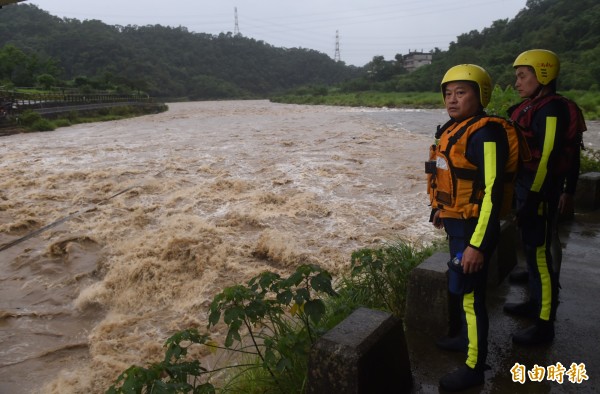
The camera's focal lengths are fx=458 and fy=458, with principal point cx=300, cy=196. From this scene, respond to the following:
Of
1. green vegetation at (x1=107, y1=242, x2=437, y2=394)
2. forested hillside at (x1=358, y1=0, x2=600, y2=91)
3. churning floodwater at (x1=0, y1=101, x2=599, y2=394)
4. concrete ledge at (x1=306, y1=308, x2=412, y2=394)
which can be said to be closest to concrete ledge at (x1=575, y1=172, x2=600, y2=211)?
churning floodwater at (x1=0, y1=101, x2=599, y2=394)

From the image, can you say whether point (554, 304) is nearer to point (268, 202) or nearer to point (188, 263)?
point (188, 263)

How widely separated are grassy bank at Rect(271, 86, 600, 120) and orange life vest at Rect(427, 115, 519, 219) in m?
3.97

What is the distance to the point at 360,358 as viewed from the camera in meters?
2.01

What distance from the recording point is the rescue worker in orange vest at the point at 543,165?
2584 mm

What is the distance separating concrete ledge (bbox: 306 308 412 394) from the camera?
2029 millimetres

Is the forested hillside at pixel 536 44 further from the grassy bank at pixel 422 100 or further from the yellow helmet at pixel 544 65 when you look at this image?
the yellow helmet at pixel 544 65

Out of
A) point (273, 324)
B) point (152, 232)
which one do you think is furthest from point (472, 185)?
point (152, 232)

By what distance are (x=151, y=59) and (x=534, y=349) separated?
87.1 m

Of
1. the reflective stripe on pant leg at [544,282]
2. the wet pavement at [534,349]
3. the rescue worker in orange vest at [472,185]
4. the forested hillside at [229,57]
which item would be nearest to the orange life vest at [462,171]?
the rescue worker in orange vest at [472,185]

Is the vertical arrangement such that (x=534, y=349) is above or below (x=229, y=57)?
below

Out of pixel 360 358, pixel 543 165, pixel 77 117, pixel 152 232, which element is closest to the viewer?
pixel 360 358

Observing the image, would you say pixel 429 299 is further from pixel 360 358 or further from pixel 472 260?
pixel 360 358

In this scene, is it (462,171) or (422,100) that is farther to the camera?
(422,100)

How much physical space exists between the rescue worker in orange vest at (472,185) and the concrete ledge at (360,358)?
12.9 inches
